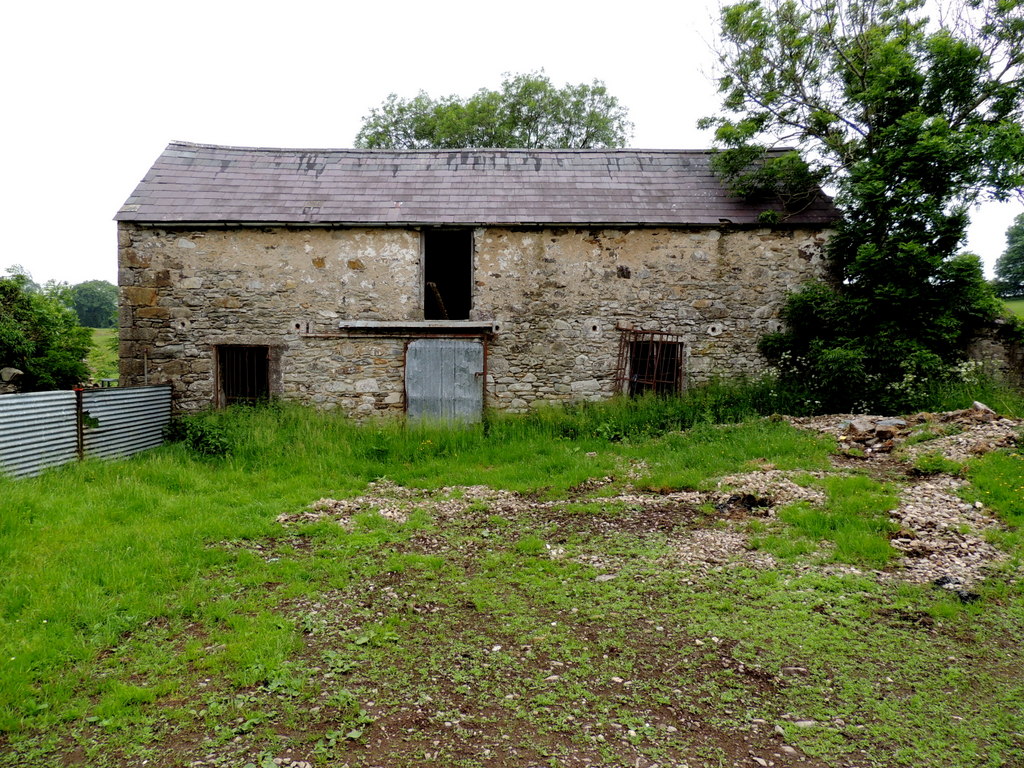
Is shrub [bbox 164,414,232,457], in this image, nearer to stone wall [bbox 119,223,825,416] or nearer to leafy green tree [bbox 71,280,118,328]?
stone wall [bbox 119,223,825,416]

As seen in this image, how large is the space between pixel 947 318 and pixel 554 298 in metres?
6.48

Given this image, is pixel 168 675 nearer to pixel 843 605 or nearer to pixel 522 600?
pixel 522 600

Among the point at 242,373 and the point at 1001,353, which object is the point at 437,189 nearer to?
the point at 242,373

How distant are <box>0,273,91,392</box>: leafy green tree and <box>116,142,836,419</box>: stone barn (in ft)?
9.40

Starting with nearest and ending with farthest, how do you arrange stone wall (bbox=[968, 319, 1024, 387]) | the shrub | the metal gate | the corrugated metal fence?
1. the corrugated metal fence
2. the shrub
3. stone wall (bbox=[968, 319, 1024, 387])
4. the metal gate

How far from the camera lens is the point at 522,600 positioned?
174 inches

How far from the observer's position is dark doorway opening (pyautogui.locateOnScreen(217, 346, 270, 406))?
415 inches

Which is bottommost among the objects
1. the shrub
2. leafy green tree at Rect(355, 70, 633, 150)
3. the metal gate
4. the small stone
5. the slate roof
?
the small stone

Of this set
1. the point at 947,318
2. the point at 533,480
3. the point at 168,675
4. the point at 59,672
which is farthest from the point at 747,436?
the point at 59,672

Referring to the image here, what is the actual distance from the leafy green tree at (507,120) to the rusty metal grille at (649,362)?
1542 cm

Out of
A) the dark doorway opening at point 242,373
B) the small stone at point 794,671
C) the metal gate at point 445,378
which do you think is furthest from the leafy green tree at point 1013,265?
the dark doorway opening at point 242,373

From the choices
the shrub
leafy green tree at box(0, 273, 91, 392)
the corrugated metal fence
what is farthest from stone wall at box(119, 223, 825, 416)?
leafy green tree at box(0, 273, 91, 392)

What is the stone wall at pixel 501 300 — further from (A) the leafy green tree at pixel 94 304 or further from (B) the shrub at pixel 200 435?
(A) the leafy green tree at pixel 94 304

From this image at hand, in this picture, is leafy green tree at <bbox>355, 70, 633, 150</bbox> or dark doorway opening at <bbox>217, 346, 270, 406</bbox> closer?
dark doorway opening at <bbox>217, 346, 270, 406</bbox>
